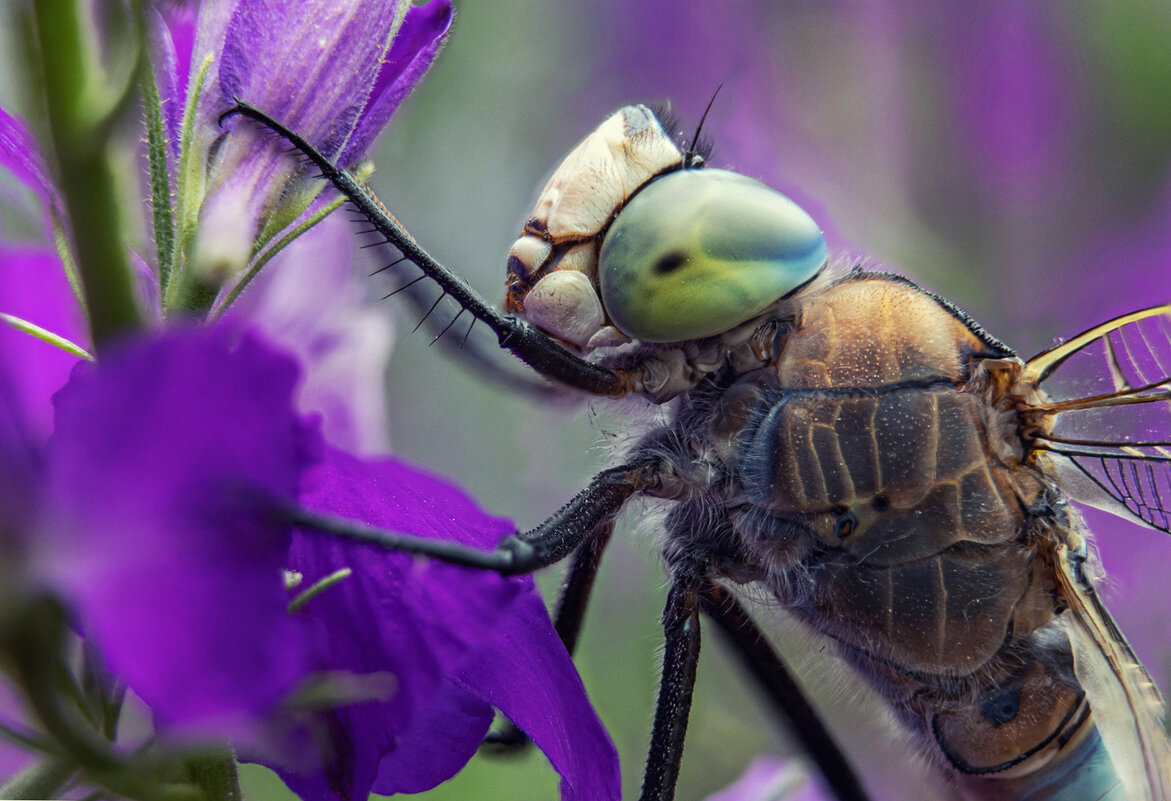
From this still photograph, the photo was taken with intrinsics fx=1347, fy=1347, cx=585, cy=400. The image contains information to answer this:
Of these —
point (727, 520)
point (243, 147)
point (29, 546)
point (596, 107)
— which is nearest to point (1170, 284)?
point (596, 107)

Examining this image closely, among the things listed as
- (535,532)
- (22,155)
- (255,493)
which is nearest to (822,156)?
(535,532)

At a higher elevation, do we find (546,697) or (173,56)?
(173,56)

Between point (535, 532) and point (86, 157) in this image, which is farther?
point (535, 532)

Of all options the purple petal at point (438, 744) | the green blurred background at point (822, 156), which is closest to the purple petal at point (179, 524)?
the purple petal at point (438, 744)

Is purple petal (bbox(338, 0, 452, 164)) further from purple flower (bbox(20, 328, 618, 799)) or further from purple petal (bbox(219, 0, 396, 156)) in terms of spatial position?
purple flower (bbox(20, 328, 618, 799))

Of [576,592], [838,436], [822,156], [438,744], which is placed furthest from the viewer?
[822,156]

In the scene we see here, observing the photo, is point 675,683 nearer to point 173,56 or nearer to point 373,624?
point 373,624

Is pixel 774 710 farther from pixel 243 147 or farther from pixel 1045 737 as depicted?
pixel 243 147
